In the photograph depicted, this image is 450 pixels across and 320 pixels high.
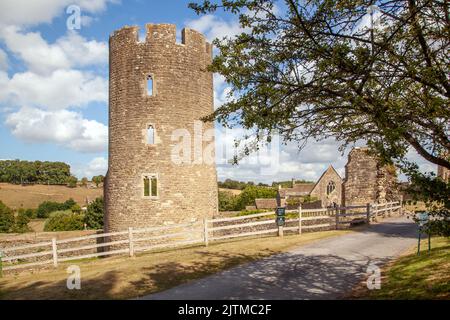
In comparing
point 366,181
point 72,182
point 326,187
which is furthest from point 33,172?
point 366,181

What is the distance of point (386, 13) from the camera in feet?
20.7

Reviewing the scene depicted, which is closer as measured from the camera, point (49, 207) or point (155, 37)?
point (155, 37)

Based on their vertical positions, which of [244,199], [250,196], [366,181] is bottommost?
[244,199]

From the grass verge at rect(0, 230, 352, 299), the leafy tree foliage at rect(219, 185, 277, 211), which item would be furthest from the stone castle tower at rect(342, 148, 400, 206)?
the leafy tree foliage at rect(219, 185, 277, 211)

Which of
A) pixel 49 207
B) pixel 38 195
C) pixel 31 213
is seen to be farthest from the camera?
pixel 38 195

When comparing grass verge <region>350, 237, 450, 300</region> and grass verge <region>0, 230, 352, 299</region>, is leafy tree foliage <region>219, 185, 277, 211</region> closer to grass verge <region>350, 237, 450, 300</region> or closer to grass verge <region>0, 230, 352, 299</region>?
grass verge <region>0, 230, 352, 299</region>

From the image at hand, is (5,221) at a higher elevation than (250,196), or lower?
lower

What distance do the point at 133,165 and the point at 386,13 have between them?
18152 millimetres

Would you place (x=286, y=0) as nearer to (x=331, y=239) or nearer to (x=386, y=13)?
(x=386, y=13)

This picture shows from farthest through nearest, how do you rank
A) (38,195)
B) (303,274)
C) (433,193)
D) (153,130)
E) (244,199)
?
(38,195) → (244,199) → (153,130) → (303,274) → (433,193)

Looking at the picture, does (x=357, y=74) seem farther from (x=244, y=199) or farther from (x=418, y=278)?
(x=244, y=199)

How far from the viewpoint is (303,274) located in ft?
36.0

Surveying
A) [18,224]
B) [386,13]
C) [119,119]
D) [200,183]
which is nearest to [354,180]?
[200,183]

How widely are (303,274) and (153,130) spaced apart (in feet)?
45.8
